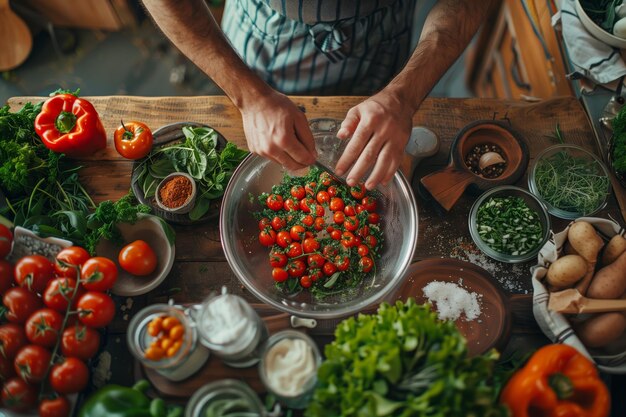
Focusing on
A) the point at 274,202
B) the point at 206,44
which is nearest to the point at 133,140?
the point at 206,44

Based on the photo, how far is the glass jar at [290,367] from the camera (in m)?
1.00

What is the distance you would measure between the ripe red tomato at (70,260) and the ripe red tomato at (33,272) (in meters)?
0.03

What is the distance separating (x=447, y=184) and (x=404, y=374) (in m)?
0.65

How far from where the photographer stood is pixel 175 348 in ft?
3.36

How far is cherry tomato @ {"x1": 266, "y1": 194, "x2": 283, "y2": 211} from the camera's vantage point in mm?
1423

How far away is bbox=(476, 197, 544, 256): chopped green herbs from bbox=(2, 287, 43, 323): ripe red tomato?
1.21 meters

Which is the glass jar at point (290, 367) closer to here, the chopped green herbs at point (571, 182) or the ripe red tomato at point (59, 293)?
the ripe red tomato at point (59, 293)

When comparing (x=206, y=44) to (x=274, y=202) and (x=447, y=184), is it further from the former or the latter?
(x=447, y=184)

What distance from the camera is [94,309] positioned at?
112cm

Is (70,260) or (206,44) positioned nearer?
(70,260)

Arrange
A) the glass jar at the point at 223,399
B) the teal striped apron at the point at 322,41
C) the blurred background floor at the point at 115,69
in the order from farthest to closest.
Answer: the blurred background floor at the point at 115,69
the teal striped apron at the point at 322,41
the glass jar at the point at 223,399

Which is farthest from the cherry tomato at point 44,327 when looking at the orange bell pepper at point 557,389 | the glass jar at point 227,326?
the orange bell pepper at point 557,389

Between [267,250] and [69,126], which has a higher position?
[69,126]

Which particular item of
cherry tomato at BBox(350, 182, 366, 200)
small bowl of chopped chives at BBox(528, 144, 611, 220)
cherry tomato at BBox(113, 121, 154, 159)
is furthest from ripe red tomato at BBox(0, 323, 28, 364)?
small bowl of chopped chives at BBox(528, 144, 611, 220)
